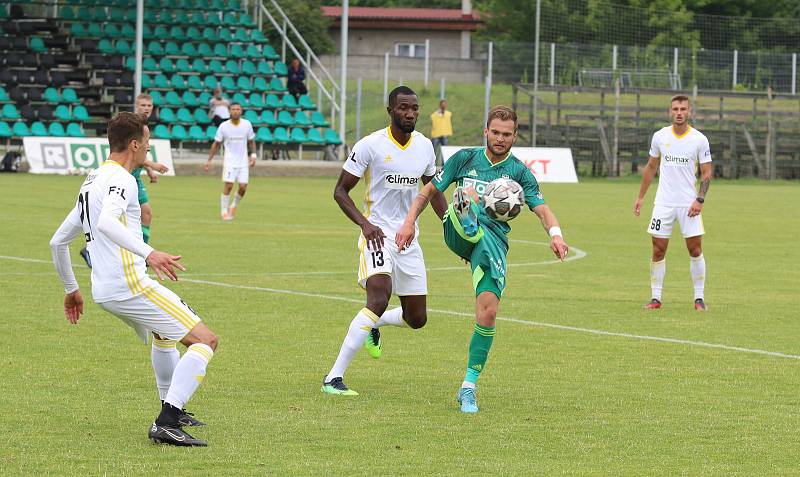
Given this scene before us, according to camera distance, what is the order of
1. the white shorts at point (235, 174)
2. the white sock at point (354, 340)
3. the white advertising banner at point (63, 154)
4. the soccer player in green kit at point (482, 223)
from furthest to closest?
the white advertising banner at point (63, 154) < the white shorts at point (235, 174) < the white sock at point (354, 340) < the soccer player in green kit at point (482, 223)

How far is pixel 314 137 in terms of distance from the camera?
43531mm

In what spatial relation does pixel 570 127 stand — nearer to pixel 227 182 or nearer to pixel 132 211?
pixel 227 182

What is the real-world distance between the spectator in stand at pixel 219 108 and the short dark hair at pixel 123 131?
33.8 meters

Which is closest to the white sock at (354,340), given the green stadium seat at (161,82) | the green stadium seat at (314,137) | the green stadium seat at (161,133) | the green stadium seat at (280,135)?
the green stadium seat at (161,133)

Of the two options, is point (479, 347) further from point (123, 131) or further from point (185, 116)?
point (185, 116)

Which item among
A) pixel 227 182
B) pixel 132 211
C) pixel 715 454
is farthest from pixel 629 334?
pixel 227 182

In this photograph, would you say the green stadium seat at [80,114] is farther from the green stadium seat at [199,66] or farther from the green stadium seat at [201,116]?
the green stadium seat at [199,66]

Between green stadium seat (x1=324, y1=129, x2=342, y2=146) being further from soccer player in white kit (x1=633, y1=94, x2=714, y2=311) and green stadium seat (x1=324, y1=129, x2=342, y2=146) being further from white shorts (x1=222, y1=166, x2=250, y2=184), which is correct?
soccer player in white kit (x1=633, y1=94, x2=714, y2=311)

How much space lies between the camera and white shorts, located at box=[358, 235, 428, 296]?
9.11m

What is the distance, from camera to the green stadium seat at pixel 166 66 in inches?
1705

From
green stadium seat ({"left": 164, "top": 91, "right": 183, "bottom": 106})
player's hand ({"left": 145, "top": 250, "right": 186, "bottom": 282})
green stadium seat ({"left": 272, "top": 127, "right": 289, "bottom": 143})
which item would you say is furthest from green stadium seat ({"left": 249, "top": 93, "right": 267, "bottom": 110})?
player's hand ({"left": 145, "top": 250, "right": 186, "bottom": 282})

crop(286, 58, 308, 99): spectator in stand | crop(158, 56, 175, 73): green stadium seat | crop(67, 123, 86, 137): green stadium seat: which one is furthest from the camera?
crop(286, 58, 308, 99): spectator in stand

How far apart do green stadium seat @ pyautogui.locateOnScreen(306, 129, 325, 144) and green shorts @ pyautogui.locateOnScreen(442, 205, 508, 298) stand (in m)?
34.7

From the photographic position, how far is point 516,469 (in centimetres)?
666
